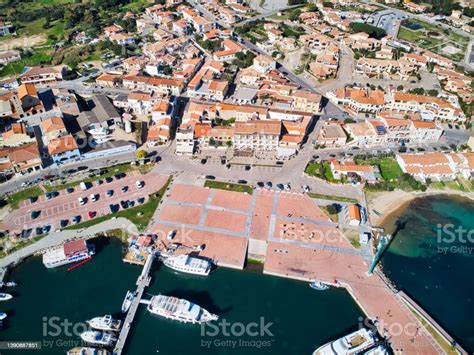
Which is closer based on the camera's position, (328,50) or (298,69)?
(298,69)

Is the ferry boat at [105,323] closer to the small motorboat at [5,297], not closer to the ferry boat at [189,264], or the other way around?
the ferry boat at [189,264]

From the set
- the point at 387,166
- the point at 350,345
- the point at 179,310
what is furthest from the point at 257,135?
the point at 350,345

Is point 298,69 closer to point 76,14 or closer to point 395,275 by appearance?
point 395,275

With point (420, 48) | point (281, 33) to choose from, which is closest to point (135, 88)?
point (281, 33)

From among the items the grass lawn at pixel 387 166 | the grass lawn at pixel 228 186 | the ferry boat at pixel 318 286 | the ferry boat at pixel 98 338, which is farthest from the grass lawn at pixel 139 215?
the grass lawn at pixel 387 166

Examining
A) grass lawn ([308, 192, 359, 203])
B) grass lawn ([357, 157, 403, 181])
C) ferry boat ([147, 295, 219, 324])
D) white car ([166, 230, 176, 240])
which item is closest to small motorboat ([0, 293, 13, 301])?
ferry boat ([147, 295, 219, 324])

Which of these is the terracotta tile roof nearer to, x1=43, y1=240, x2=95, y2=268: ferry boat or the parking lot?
the parking lot
